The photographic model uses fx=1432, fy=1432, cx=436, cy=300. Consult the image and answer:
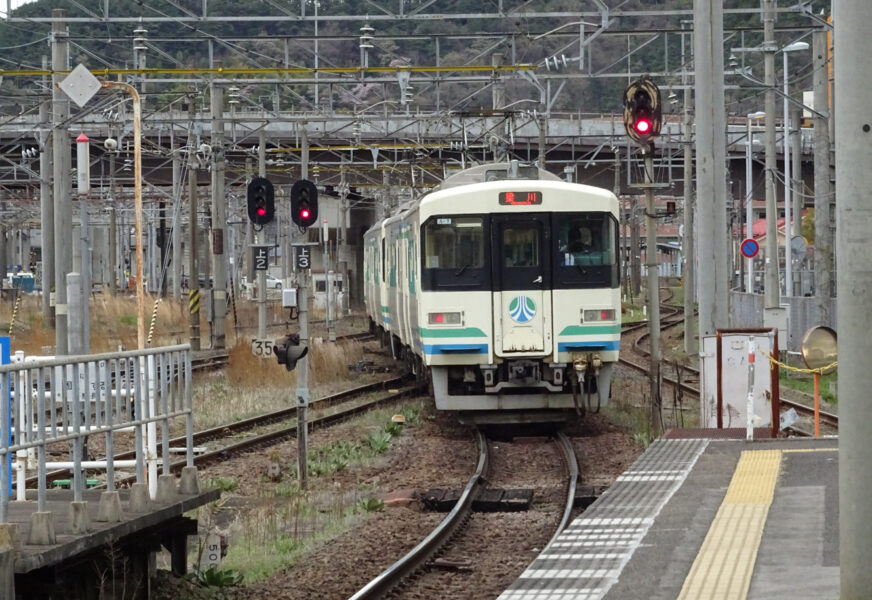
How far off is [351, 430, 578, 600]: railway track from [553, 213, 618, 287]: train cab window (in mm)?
3766

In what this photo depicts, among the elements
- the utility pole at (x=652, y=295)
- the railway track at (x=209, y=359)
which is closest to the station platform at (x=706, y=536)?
the utility pole at (x=652, y=295)

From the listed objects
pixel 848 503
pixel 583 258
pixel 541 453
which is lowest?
pixel 541 453

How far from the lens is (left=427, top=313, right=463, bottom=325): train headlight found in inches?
642

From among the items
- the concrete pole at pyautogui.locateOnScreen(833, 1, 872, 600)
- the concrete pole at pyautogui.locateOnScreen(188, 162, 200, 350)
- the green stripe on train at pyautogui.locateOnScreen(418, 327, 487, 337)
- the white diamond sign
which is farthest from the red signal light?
the concrete pole at pyautogui.locateOnScreen(188, 162, 200, 350)

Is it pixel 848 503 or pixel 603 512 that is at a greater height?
pixel 848 503

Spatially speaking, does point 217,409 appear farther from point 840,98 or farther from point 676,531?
point 840,98

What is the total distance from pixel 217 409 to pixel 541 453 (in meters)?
6.68

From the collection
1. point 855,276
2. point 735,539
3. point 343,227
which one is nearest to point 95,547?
point 735,539

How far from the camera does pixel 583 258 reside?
54.2 ft

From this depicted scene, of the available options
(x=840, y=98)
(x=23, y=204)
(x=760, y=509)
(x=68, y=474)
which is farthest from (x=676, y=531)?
(x=23, y=204)

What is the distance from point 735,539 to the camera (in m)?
7.93

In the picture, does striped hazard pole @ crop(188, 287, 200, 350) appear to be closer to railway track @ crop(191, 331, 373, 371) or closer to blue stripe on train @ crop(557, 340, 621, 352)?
railway track @ crop(191, 331, 373, 371)

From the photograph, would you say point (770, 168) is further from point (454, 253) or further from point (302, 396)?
point (302, 396)

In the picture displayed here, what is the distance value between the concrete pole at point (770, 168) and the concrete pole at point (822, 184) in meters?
0.82
